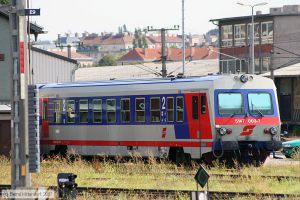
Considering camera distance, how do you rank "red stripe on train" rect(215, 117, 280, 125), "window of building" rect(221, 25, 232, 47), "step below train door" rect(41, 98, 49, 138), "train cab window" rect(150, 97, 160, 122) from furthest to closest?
"window of building" rect(221, 25, 232, 47) < "step below train door" rect(41, 98, 49, 138) < "train cab window" rect(150, 97, 160, 122) < "red stripe on train" rect(215, 117, 280, 125)

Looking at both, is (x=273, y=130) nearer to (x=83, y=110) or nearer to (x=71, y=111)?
(x=83, y=110)

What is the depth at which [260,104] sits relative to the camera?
2462cm

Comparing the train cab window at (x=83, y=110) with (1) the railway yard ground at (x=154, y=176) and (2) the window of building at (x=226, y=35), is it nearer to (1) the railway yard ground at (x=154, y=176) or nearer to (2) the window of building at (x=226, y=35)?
(1) the railway yard ground at (x=154, y=176)

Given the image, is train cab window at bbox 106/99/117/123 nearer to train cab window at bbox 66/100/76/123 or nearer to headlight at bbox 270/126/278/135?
train cab window at bbox 66/100/76/123

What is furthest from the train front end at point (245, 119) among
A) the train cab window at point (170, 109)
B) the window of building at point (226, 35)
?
the window of building at point (226, 35)

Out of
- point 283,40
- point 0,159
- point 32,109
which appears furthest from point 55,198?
point 283,40

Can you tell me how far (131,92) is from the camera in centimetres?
2558

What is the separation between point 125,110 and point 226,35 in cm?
4995

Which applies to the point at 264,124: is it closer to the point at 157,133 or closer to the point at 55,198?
the point at 157,133

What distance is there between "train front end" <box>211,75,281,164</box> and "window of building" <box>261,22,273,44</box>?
45173 mm

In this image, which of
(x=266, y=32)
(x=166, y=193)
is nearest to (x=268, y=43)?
(x=266, y=32)

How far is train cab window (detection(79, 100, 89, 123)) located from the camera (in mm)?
27017

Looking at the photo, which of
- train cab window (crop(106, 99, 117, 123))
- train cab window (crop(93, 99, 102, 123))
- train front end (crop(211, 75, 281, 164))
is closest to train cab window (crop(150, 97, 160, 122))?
train cab window (crop(106, 99, 117, 123))

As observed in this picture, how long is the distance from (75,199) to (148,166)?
8167 mm
